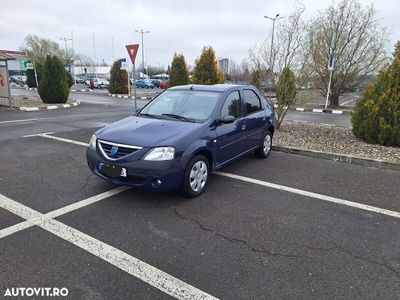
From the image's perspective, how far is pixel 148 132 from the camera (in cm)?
446

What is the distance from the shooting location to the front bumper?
13.3 ft

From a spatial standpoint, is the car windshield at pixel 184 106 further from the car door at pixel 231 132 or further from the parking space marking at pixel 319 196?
the parking space marking at pixel 319 196

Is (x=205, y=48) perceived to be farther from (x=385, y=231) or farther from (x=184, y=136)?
(x=385, y=231)

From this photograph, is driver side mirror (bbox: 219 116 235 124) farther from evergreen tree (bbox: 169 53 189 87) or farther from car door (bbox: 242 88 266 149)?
evergreen tree (bbox: 169 53 189 87)

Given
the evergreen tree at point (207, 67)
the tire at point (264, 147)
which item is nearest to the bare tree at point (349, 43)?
the evergreen tree at point (207, 67)

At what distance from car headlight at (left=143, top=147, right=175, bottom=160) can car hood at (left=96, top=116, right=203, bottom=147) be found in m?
0.07

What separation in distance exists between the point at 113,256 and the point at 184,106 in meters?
2.86

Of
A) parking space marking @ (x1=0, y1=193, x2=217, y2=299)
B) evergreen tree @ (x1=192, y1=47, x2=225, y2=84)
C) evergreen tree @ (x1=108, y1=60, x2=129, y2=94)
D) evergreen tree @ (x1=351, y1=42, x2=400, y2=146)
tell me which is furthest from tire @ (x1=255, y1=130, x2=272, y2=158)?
evergreen tree @ (x1=108, y1=60, x2=129, y2=94)

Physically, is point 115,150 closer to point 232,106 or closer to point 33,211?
point 33,211

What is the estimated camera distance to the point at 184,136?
4.33 meters

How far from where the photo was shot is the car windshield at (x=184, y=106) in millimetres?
5008

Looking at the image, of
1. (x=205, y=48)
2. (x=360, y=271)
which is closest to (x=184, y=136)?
(x=360, y=271)

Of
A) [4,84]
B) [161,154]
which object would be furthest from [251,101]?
[4,84]

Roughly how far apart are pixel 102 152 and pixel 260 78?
814 centimetres
